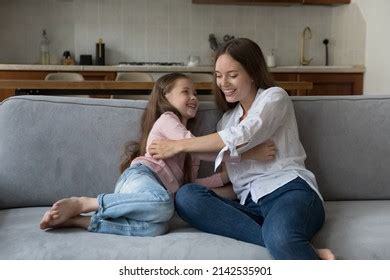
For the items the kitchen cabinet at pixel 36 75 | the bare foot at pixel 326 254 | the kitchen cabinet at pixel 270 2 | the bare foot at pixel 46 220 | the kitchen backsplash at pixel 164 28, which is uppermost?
the kitchen cabinet at pixel 270 2

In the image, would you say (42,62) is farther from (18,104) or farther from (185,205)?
(185,205)

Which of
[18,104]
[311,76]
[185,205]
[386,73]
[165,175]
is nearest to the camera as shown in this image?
[185,205]

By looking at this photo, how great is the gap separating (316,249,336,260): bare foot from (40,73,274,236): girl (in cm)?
37

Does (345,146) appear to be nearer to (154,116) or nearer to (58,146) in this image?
(154,116)

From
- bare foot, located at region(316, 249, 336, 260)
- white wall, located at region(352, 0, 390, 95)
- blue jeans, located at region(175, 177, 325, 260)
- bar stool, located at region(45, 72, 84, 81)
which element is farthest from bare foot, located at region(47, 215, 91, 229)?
white wall, located at region(352, 0, 390, 95)

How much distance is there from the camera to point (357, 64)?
4484 mm

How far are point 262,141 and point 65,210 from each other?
24.8 inches

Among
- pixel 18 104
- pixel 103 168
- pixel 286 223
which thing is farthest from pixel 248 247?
pixel 18 104

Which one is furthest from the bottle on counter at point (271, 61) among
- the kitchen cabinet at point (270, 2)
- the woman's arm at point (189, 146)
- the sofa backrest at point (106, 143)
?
the woman's arm at point (189, 146)

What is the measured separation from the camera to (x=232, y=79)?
1.62m

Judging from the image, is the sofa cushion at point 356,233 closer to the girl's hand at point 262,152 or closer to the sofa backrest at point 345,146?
the sofa backrest at point 345,146

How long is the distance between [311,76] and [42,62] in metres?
2.50

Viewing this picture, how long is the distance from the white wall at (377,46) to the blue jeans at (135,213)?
3117mm

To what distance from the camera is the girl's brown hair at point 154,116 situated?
1.68m
